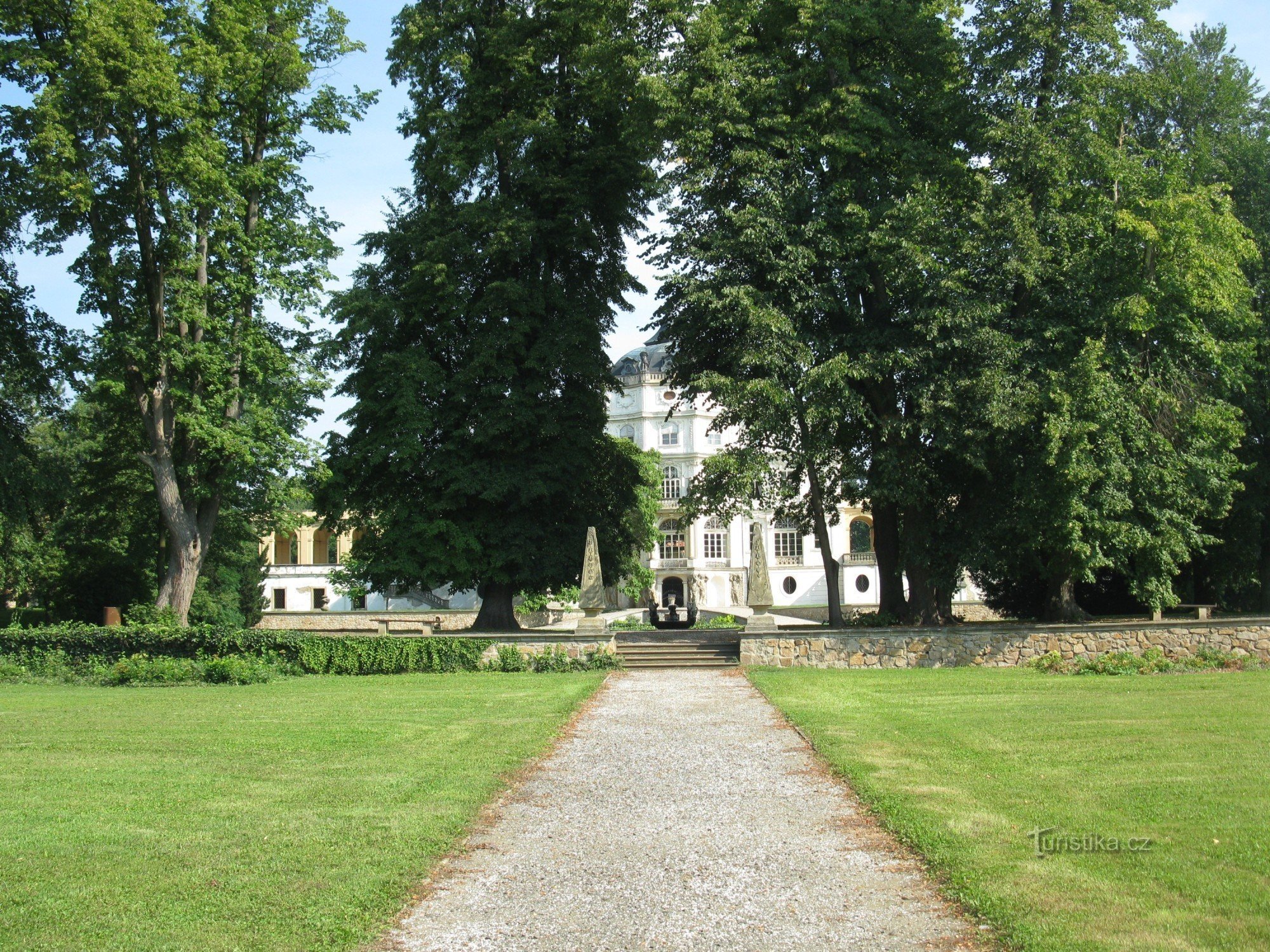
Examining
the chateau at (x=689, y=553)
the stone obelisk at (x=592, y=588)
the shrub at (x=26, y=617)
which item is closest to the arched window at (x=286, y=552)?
the chateau at (x=689, y=553)

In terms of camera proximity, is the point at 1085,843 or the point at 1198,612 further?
the point at 1198,612

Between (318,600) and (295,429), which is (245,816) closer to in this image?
(295,429)

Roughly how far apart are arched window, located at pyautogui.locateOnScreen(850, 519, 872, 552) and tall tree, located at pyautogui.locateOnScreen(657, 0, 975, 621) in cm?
3547

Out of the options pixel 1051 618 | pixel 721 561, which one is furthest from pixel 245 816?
pixel 721 561

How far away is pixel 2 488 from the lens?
23.6 metres

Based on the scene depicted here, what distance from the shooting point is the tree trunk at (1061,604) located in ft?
73.0

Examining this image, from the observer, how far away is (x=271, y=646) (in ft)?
66.0

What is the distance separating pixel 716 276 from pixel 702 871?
640 inches

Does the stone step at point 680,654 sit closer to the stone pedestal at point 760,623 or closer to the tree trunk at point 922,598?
the stone pedestal at point 760,623

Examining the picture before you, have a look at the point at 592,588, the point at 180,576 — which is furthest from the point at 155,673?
the point at 592,588

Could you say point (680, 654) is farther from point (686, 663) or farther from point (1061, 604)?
point (1061, 604)

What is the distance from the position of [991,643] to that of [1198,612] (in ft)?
29.5

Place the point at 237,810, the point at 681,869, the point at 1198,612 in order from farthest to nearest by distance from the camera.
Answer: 1. the point at 1198,612
2. the point at 237,810
3. the point at 681,869

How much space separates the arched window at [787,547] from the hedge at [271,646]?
39426 millimetres
